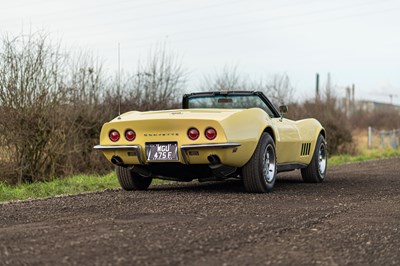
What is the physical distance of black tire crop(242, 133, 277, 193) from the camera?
26.8 ft

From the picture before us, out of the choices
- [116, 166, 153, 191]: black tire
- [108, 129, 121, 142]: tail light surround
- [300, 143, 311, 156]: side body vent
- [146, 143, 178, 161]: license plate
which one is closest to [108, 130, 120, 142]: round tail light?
[108, 129, 121, 142]: tail light surround

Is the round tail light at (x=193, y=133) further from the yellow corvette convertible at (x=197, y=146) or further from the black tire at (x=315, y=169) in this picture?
the black tire at (x=315, y=169)


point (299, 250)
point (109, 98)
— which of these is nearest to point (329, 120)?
point (109, 98)

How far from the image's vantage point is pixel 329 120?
Result: 23.9 metres

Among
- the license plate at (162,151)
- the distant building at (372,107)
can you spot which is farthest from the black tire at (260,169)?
the distant building at (372,107)

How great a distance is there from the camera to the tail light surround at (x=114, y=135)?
326 inches

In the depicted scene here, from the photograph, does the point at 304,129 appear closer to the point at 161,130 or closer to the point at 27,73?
the point at 161,130

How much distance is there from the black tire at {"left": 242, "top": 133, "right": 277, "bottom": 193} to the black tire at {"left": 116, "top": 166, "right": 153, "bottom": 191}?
1.59 m

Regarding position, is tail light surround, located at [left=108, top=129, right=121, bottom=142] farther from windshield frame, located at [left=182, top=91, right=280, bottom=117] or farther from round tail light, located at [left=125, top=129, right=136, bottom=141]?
windshield frame, located at [left=182, top=91, right=280, bottom=117]

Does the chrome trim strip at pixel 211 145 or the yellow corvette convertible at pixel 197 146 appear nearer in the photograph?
the chrome trim strip at pixel 211 145

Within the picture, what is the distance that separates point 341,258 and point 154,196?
159 inches

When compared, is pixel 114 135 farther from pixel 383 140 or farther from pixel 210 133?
pixel 383 140

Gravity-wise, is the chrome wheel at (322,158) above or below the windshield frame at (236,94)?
below

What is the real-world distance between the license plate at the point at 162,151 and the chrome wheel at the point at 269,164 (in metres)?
1.29
